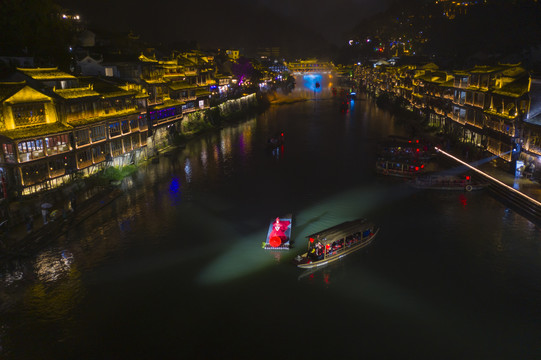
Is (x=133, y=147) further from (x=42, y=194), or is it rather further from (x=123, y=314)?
(x=123, y=314)

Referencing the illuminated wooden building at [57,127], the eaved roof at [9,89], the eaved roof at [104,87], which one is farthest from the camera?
the eaved roof at [104,87]

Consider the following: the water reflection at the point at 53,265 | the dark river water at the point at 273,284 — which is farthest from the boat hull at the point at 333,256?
the water reflection at the point at 53,265

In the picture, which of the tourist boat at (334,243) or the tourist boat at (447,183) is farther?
the tourist boat at (447,183)

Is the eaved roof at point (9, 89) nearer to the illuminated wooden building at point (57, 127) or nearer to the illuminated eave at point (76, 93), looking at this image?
the illuminated wooden building at point (57, 127)

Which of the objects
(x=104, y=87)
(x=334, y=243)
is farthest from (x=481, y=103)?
(x=104, y=87)

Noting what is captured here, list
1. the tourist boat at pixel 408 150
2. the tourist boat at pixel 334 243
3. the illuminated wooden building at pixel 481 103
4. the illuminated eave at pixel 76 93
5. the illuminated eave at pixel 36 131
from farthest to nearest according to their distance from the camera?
the tourist boat at pixel 408 150 → the illuminated wooden building at pixel 481 103 → the illuminated eave at pixel 76 93 → the illuminated eave at pixel 36 131 → the tourist boat at pixel 334 243

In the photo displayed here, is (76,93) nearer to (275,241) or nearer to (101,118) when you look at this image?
(101,118)

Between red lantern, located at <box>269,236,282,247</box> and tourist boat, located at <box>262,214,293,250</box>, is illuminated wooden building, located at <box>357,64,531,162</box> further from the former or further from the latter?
red lantern, located at <box>269,236,282,247</box>

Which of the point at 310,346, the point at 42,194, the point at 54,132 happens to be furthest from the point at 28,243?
the point at 310,346
